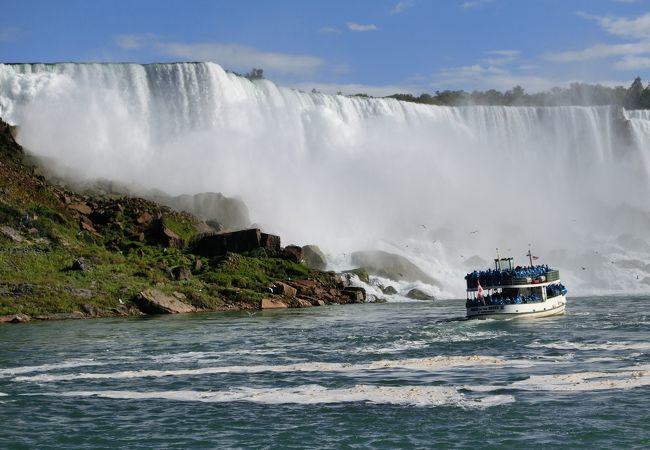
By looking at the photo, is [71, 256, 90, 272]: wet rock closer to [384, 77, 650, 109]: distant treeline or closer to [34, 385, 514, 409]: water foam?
[34, 385, 514, 409]: water foam

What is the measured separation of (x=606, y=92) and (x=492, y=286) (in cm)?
12280

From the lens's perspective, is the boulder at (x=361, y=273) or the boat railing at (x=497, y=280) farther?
the boulder at (x=361, y=273)

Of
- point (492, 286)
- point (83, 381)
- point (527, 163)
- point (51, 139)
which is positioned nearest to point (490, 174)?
point (527, 163)

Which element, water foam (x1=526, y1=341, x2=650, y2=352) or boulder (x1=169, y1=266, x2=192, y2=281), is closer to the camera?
water foam (x1=526, y1=341, x2=650, y2=352)

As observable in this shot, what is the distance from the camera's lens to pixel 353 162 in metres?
101

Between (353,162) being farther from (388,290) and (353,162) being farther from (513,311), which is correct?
(513,311)

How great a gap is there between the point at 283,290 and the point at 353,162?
35.3 m

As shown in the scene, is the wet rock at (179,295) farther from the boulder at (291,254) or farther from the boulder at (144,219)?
the boulder at (291,254)

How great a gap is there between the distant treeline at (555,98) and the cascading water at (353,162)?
27.9 metres

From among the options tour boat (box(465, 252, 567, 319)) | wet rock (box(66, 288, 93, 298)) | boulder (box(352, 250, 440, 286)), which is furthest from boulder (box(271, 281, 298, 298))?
tour boat (box(465, 252, 567, 319))

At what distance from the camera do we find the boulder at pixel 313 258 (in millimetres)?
79125

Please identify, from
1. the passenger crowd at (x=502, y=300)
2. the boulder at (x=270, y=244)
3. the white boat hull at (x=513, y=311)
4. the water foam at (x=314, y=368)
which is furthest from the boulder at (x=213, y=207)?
the water foam at (x=314, y=368)

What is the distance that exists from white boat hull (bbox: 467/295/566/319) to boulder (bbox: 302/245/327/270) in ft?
88.7

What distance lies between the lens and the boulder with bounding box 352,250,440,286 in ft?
266
